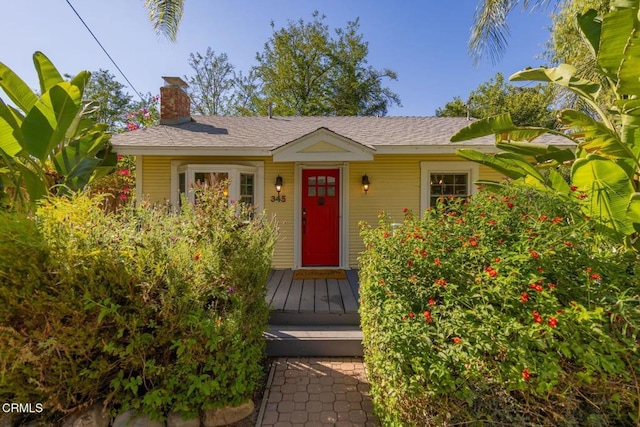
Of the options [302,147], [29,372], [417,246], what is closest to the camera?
[29,372]

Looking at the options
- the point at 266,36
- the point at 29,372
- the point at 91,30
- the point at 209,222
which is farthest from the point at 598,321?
the point at 266,36

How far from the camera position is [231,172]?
5895mm

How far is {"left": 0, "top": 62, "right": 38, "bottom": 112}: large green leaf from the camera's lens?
3926mm

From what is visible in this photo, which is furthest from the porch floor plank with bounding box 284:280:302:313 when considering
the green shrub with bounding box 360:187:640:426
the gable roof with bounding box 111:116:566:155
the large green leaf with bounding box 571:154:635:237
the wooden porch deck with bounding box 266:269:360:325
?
the large green leaf with bounding box 571:154:635:237

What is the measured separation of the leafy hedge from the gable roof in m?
3.57

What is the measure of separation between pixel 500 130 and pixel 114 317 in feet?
13.3

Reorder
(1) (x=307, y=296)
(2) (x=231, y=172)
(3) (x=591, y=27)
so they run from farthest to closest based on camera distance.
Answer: (2) (x=231, y=172), (1) (x=307, y=296), (3) (x=591, y=27)

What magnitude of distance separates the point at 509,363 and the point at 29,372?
3.22 meters

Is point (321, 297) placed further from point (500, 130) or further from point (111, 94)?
point (111, 94)

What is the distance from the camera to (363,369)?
316 centimetres

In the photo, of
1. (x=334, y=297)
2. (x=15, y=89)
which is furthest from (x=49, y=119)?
(x=334, y=297)

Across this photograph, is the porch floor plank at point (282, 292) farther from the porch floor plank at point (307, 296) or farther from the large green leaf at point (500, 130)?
the large green leaf at point (500, 130)

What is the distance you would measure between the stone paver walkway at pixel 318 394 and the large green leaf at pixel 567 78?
12.1 ft

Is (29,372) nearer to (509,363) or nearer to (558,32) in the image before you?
(509,363)
